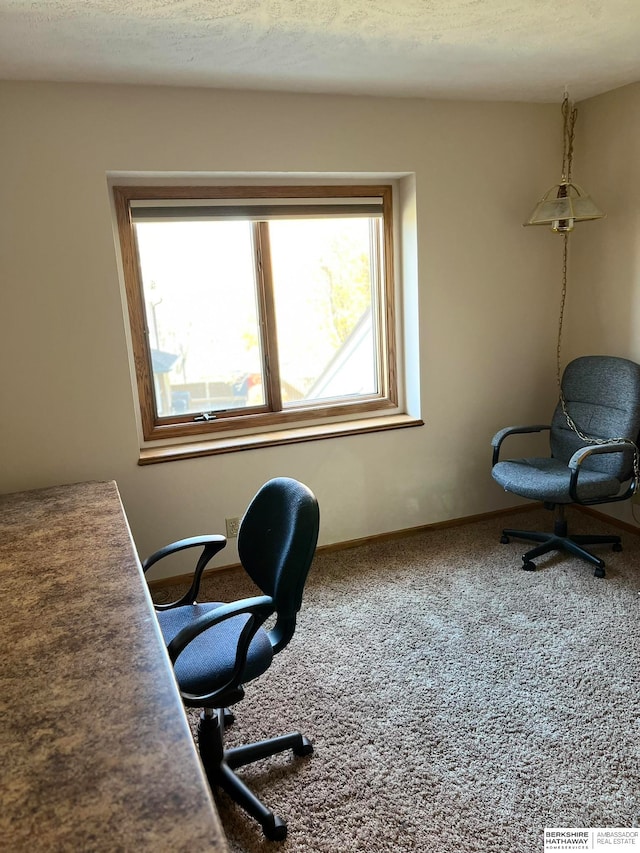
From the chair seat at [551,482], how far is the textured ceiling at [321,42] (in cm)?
196

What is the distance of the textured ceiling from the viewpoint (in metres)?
2.03

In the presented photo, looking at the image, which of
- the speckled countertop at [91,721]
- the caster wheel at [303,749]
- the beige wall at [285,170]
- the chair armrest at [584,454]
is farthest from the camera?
the chair armrest at [584,454]

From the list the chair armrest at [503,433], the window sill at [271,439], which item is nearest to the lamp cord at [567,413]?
the chair armrest at [503,433]

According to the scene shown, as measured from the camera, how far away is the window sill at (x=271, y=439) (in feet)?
10.0

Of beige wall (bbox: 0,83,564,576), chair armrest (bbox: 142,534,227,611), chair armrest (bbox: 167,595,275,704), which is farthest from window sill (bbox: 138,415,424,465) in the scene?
chair armrest (bbox: 167,595,275,704)

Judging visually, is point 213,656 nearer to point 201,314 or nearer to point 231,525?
point 231,525

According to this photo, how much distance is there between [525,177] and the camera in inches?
138

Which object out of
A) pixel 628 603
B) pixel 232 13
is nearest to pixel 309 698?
pixel 628 603

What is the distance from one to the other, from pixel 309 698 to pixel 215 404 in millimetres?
1652

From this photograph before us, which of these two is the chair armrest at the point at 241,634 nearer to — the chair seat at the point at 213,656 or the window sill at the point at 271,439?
the chair seat at the point at 213,656

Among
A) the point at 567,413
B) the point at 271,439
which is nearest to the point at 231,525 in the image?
the point at 271,439

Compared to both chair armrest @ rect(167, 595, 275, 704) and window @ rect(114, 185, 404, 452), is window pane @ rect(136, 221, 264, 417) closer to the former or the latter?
window @ rect(114, 185, 404, 452)

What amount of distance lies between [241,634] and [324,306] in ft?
7.26

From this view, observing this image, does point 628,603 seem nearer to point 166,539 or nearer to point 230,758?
point 230,758
